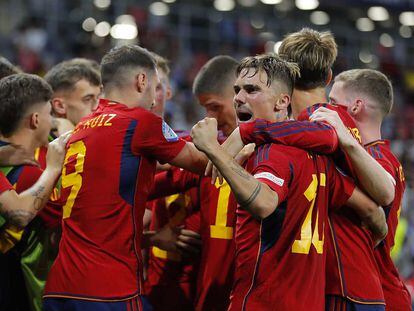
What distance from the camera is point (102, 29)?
17797 millimetres

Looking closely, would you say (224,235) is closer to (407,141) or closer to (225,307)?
(225,307)

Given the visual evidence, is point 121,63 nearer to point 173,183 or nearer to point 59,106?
point 173,183

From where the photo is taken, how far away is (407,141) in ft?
61.5

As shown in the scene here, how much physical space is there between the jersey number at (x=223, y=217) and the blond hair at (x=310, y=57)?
853 mm

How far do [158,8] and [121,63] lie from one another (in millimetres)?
14583

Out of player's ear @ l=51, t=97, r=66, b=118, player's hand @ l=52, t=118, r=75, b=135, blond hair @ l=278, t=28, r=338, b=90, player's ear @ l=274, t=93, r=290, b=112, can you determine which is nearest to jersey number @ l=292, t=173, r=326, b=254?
player's ear @ l=274, t=93, r=290, b=112

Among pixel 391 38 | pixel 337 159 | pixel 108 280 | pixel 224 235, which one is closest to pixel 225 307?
pixel 224 235

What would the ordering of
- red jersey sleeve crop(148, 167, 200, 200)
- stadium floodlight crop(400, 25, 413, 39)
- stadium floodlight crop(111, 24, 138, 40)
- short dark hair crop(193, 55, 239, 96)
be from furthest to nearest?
1. stadium floodlight crop(400, 25, 413, 39)
2. stadium floodlight crop(111, 24, 138, 40)
3. short dark hair crop(193, 55, 239, 96)
4. red jersey sleeve crop(148, 167, 200, 200)

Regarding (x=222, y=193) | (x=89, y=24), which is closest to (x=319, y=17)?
(x=89, y=24)

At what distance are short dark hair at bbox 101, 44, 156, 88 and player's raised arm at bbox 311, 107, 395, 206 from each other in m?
1.17

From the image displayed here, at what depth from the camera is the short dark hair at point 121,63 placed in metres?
4.71

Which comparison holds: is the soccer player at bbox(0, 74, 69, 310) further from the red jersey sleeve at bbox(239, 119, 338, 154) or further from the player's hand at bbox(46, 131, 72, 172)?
the red jersey sleeve at bbox(239, 119, 338, 154)

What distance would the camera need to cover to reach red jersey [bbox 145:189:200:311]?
17.9 ft

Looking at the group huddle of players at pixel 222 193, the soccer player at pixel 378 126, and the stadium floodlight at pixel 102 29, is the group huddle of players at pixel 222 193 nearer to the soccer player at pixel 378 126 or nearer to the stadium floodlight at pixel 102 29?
the soccer player at pixel 378 126
